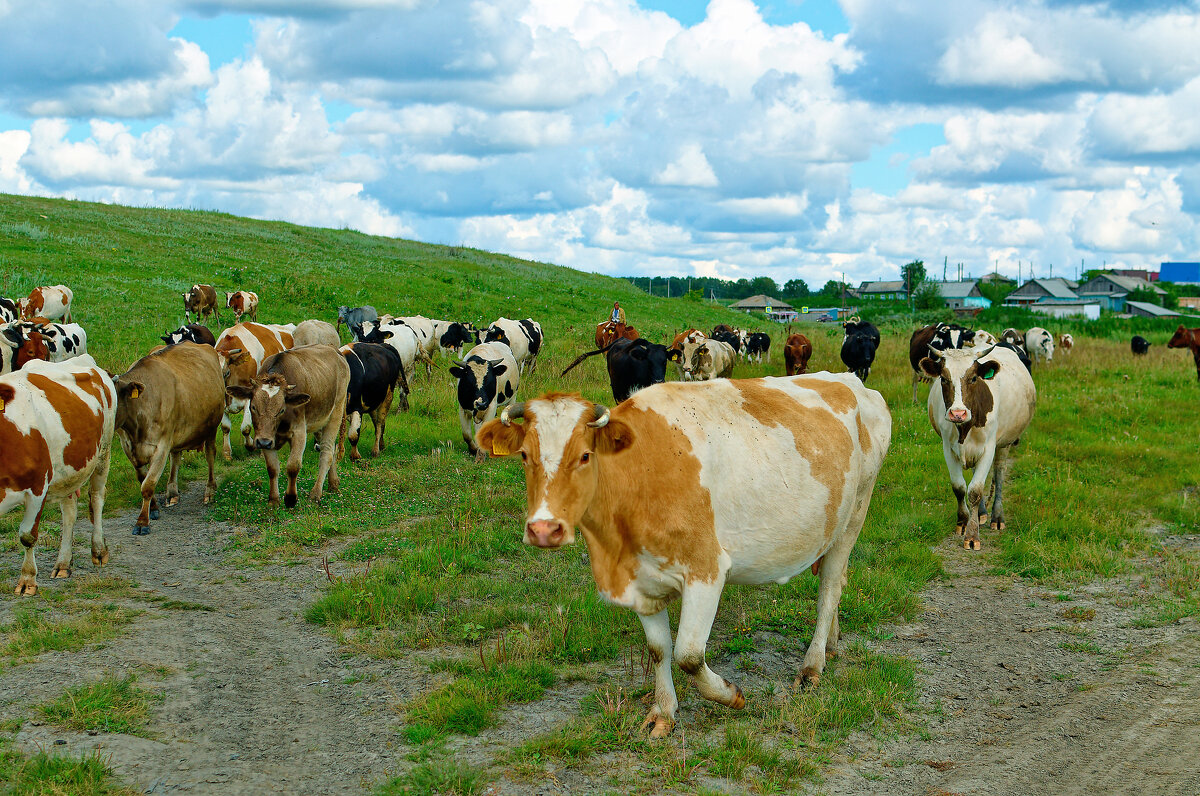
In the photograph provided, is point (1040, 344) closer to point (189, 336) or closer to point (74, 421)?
point (189, 336)

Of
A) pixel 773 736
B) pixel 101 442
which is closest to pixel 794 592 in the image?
pixel 773 736

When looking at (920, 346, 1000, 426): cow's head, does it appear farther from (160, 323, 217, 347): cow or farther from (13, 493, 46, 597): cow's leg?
(160, 323, 217, 347): cow

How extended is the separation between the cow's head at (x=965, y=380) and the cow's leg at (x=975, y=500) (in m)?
0.50

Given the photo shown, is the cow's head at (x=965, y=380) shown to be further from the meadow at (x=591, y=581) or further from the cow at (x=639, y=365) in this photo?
the cow at (x=639, y=365)

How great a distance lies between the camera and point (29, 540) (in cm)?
798

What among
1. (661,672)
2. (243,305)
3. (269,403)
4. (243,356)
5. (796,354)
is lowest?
(661,672)

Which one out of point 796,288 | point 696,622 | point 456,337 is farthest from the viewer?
point 796,288

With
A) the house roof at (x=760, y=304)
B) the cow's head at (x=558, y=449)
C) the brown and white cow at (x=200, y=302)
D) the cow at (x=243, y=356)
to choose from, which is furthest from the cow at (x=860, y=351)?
the house roof at (x=760, y=304)

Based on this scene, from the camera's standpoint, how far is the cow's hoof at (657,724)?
5.38 metres

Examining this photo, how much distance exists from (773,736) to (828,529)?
4.69 ft

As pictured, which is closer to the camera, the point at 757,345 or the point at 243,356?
the point at 243,356

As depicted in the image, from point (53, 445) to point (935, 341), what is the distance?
16770 millimetres

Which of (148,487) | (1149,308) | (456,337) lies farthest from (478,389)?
(1149,308)

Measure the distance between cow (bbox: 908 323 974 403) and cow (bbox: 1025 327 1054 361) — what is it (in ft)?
34.8
